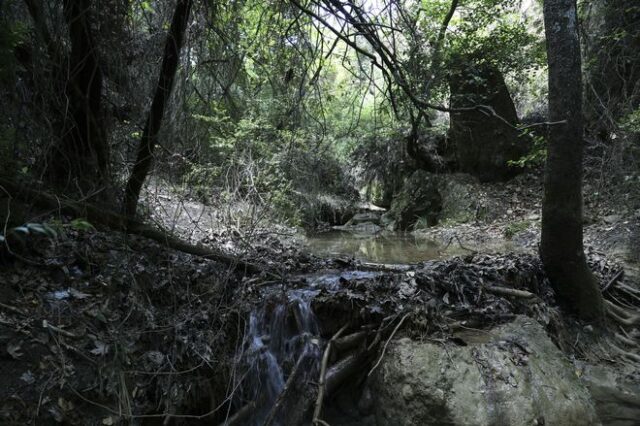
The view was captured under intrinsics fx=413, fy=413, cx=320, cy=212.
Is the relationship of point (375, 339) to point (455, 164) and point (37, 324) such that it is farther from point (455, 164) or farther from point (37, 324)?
point (455, 164)

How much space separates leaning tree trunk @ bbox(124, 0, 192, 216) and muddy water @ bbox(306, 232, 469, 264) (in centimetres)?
394

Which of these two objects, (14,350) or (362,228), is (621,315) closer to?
(14,350)

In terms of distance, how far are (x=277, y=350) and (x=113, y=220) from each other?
2.02 meters

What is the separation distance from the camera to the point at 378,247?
9.41 meters

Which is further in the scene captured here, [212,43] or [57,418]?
[212,43]

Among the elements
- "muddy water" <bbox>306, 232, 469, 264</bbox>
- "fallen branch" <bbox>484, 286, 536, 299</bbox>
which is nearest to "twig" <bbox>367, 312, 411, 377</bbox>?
"fallen branch" <bbox>484, 286, 536, 299</bbox>

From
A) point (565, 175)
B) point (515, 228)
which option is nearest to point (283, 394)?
point (565, 175)

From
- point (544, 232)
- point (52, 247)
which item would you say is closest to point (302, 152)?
point (544, 232)

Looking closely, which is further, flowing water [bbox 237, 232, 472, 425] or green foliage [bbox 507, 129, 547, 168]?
green foliage [bbox 507, 129, 547, 168]

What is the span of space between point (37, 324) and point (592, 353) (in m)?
5.58

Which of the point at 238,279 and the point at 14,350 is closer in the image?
the point at 14,350

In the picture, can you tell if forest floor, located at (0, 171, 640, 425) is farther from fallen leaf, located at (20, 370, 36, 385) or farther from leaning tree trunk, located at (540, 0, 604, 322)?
leaning tree trunk, located at (540, 0, 604, 322)

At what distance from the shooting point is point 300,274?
17.6ft

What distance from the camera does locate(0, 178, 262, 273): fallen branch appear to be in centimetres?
319
